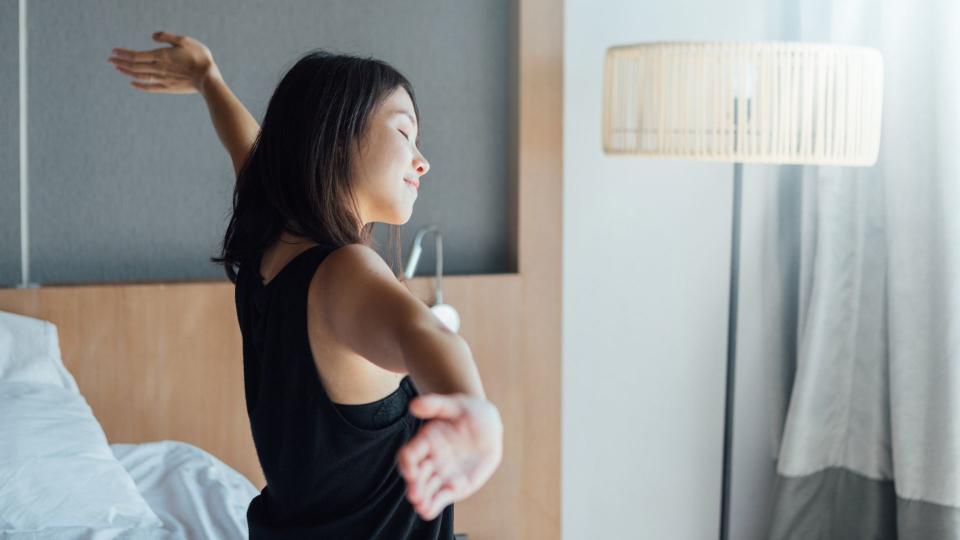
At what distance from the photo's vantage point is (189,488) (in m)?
1.96

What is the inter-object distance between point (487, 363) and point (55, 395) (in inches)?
39.6

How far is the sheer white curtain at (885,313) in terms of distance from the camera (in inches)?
91.3

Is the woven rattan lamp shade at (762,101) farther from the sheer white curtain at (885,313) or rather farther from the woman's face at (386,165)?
the woman's face at (386,165)

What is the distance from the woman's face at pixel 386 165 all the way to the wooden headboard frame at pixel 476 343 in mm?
1333

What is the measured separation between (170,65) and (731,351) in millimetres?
1578

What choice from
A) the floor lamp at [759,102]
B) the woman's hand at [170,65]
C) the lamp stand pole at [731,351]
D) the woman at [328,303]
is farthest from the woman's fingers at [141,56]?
the lamp stand pole at [731,351]

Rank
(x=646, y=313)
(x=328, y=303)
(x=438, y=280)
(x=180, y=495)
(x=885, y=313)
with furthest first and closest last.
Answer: (x=646, y=313) < (x=885, y=313) < (x=438, y=280) < (x=180, y=495) < (x=328, y=303)

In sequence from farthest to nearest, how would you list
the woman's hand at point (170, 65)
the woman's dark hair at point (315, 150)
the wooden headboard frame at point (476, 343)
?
the wooden headboard frame at point (476, 343) → the woman's hand at point (170, 65) → the woman's dark hair at point (315, 150)

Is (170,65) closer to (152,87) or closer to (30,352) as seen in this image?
(152,87)

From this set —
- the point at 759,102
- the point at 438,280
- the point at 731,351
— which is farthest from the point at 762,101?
the point at 438,280

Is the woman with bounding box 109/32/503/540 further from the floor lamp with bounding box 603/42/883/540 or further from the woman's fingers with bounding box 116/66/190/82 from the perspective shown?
the floor lamp with bounding box 603/42/883/540

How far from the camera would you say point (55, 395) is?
2037 millimetres

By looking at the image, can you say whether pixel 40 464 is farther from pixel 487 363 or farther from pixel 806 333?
pixel 806 333

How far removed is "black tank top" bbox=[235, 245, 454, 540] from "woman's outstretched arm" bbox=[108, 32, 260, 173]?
19.5 inches
